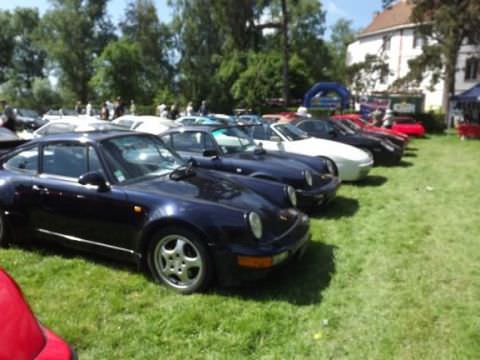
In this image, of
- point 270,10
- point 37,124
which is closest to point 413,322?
point 37,124

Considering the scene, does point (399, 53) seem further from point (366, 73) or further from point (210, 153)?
point (210, 153)

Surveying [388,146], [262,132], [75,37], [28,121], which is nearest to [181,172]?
[262,132]

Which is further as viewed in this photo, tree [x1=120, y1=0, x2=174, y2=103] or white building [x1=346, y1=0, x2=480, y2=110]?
tree [x1=120, y1=0, x2=174, y2=103]

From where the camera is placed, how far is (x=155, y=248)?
3904 millimetres

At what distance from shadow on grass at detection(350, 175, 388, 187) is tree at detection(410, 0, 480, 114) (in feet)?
60.2

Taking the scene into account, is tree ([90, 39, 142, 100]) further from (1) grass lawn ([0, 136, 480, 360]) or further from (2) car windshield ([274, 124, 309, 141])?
(1) grass lawn ([0, 136, 480, 360])

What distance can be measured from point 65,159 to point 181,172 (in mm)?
1282

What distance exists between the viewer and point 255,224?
371 cm

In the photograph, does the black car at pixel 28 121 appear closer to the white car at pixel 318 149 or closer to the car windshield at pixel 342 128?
the car windshield at pixel 342 128

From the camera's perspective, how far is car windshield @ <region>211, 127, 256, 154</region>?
23.5ft

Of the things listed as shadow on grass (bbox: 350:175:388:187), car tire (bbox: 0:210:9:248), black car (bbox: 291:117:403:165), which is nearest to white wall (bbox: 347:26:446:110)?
black car (bbox: 291:117:403:165)

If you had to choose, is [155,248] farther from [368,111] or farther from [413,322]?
[368,111]

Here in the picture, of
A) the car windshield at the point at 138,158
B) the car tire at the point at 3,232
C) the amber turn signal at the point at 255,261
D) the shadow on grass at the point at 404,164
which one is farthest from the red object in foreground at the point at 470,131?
the car tire at the point at 3,232

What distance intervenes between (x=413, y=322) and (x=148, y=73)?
4216cm
